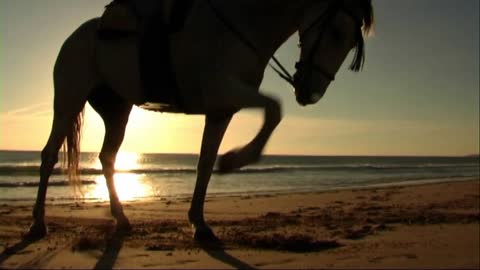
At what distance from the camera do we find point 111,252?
439cm

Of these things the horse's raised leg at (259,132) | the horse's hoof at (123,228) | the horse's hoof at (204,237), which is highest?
the horse's raised leg at (259,132)

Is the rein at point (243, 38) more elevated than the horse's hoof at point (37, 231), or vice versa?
the rein at point (243, 38)

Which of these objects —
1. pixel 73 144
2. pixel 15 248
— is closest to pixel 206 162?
pixel 15 248

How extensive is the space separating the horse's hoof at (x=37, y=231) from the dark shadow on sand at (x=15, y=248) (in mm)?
130

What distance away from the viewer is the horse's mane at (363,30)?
14.1 feet

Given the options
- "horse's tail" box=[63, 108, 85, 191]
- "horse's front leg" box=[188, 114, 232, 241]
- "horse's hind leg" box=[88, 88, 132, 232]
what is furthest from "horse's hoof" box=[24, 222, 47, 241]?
"horse's front leg" box=[188, 114, 232, 241]

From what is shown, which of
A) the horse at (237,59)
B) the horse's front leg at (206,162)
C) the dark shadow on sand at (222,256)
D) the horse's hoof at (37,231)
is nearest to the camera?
the dark shadow on sand at (222,256)

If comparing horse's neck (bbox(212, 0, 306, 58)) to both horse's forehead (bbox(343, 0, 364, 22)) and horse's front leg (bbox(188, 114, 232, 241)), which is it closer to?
horse's forehead (bbox(343, 0, 364, 22))

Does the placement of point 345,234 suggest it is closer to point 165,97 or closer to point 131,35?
point 165,97

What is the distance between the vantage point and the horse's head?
166 inches

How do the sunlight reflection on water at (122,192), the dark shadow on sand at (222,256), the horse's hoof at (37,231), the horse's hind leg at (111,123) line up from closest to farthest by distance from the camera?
1. the dark shadow on sand at (222,256)
2. the horse's hoof at (37,231)
3. the horse's hind leg at (111,123)
4. the sunlight reflection on water at (122,192)

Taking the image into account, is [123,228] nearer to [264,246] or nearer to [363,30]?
[264,246]

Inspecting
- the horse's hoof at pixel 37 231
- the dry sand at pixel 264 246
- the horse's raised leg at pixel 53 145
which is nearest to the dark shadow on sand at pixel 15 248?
the dry sand at pixel 264 246

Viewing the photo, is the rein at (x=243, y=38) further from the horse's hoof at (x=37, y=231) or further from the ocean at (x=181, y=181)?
the horse's hoof at (x=37, y=231)
